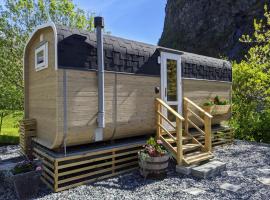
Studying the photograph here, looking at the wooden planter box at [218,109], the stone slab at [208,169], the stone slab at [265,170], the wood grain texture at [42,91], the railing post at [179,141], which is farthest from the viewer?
the wooden planter box at [218,109]

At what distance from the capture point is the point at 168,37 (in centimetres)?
4462

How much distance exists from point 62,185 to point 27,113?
10.3 ft

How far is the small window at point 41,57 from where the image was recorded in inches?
242

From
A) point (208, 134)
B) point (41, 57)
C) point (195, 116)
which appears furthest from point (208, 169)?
point (41, 57)

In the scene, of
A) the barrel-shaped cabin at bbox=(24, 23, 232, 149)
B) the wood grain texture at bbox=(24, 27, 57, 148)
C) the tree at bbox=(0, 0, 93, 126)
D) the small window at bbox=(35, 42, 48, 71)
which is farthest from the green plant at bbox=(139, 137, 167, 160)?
the tree at bbox=(0, 0, 93, 126)

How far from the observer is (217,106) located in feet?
31.0

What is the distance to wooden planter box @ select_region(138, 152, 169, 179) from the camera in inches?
240

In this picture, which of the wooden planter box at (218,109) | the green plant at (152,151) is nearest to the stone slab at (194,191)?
the green plant at (152,151)

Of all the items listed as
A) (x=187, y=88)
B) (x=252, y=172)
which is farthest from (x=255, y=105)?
(x=252, y=172)

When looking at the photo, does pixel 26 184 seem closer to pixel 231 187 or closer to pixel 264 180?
pixel 231 187

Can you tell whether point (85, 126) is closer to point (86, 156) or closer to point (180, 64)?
point (86, 156)

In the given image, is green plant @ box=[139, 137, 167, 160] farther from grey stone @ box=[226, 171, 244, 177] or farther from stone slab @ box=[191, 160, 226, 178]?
grey stone @ box=[226, 171, 244, 177]

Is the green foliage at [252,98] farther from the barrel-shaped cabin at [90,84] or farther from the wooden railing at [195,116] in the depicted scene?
the barrel-shaped cabin at [90,84]

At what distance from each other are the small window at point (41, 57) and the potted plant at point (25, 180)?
229 centimetres
